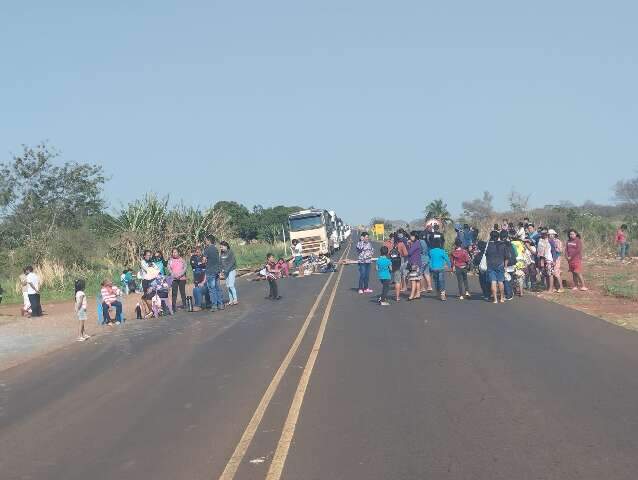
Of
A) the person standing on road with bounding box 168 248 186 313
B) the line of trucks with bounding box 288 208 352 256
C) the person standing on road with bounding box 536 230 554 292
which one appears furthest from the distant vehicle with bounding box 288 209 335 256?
the person standing on road with bounding box 536 230 554 292

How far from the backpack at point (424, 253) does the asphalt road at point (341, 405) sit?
496 centimetres

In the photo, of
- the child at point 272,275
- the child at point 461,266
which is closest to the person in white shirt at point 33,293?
the child at point 272,275

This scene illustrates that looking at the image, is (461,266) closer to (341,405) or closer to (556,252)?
(556,252)

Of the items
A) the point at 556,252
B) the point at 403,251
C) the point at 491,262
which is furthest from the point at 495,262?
the point at 403,251

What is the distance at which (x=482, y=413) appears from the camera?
7.32 meters

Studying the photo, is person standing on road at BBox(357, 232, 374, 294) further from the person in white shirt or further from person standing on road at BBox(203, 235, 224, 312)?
the person in white shirt

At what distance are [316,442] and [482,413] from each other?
177 cm

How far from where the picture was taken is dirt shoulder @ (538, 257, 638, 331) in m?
14.9

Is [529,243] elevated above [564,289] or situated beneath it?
elevated above

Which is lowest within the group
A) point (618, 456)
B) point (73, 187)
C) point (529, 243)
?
point (618, 456)

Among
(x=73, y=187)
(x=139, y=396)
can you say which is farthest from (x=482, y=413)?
(x=73, y=187)

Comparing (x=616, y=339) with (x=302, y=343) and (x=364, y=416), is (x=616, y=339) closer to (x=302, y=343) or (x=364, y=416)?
(x=302, y=343)

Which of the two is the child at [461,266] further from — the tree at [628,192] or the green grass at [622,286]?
the tree at [628,192]

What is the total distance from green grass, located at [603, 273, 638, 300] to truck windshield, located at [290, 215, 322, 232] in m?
26.8
